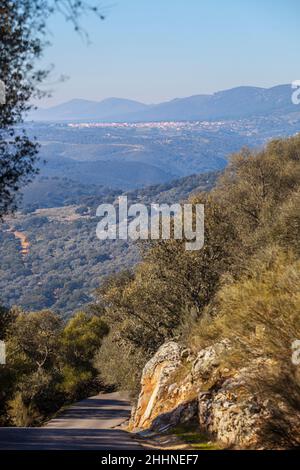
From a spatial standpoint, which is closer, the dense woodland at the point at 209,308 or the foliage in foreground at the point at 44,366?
the dense woodland at the point at 209,308

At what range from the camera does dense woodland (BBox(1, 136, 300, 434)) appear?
38.0 feet

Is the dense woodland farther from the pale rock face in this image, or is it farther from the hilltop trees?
the pale rock face

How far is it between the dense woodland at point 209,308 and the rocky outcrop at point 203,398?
0.81m

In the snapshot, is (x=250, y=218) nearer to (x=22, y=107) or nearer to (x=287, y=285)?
(x=287, y=285)

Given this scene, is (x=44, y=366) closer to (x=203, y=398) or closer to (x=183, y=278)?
(x=183, y=278)

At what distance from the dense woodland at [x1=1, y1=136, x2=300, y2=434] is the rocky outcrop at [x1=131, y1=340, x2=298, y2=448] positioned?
2.67 ft

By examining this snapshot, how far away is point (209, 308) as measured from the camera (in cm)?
2394

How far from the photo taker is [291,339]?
10.8m

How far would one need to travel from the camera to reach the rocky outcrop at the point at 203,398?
12.3 m

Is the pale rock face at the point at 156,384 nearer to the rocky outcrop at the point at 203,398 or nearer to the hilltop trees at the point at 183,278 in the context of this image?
the rocky outcrop at the point at 203,398

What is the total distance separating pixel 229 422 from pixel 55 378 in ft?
101

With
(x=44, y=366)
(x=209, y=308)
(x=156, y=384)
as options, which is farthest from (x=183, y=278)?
(x=44, y=366)

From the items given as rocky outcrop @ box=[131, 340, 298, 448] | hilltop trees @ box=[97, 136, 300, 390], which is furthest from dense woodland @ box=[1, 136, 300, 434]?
rocky outcrop @ box=[131, 340, 298, 448]

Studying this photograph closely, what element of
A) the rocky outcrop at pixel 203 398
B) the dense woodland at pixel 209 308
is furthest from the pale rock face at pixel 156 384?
the dense woodland at pixel 209 308
